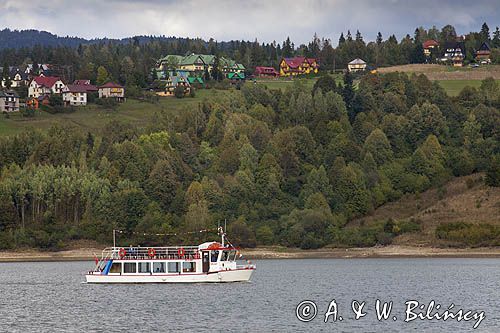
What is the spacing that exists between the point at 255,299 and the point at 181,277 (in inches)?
771

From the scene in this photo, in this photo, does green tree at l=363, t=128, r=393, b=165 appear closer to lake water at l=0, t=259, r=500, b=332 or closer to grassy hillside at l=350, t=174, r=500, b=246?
grassy hillside at l=350, t=174, r=500, b=246

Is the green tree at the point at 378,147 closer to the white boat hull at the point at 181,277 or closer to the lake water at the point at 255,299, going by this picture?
the lake water at the point at 255,299

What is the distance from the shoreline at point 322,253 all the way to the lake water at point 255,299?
22.7 meters

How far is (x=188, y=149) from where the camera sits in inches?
7579

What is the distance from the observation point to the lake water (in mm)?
72688

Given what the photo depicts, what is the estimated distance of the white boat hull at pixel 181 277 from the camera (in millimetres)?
108125

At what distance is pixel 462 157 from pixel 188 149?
52.9 m

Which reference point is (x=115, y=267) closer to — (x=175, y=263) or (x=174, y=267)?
(x=174, y=267)

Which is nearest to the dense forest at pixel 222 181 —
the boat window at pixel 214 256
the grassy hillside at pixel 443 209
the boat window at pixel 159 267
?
the grassy hillside at pixel 443 209

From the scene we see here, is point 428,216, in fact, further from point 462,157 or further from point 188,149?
point 188,149

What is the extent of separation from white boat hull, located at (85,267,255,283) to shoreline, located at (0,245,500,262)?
54.2 metres

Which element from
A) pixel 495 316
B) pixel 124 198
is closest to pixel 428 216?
pixel 124 198
